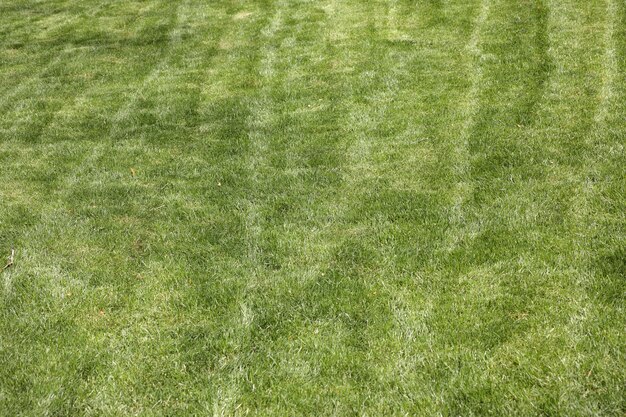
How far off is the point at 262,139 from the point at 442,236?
3275mm

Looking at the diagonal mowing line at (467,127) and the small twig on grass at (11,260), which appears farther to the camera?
the diagonal mowing line at (467,127)

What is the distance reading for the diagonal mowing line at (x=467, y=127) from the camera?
20.3 feet

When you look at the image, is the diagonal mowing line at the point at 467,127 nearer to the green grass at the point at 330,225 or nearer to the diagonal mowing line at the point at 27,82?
the green grass at the point at 330,225

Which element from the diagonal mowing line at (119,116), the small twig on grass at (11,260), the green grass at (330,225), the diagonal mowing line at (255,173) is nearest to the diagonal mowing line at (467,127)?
the green grass at (330,225)

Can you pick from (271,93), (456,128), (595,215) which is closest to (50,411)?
(595,215)

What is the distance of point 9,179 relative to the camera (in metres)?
7.85

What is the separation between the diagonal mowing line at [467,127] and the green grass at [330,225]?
0.12ft

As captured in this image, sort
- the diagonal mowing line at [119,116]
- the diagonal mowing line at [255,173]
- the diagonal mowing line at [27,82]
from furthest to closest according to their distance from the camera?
the diagonal mowing line at [27,82]
the diagonal mowing line at [119,116]
the diagonal mowing line at [255,173]

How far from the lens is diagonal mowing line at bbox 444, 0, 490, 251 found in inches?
244

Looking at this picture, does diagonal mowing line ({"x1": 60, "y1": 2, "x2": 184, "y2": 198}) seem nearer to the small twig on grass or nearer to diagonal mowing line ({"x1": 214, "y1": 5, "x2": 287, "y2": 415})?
the small twig on grass

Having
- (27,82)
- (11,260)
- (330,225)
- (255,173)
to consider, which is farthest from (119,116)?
(330,225)

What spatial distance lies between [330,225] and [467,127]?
271cm

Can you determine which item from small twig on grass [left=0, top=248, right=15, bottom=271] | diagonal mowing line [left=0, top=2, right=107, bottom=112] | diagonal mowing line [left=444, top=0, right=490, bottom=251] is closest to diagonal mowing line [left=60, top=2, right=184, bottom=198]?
small twig on grass [left=0, top=248, right=15, bottom=271]

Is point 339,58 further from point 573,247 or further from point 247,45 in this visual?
point 573,247
